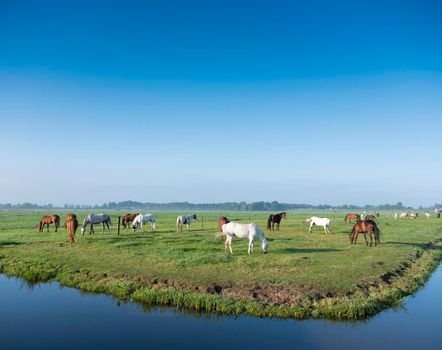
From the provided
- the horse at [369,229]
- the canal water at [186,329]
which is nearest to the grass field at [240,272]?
the canal water at [186,329]

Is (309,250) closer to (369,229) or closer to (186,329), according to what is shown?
(369,229)

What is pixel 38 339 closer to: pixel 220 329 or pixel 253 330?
pixel 220 329

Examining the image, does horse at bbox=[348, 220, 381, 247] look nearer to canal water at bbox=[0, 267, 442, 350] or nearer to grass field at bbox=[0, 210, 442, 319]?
grass field at bbox=[0, 210, 442, 319]

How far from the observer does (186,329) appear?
38.5 ft

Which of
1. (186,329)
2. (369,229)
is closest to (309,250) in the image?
(369,229)

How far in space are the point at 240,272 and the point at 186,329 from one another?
5696 millimetres

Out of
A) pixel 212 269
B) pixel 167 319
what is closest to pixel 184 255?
pixel 212 269

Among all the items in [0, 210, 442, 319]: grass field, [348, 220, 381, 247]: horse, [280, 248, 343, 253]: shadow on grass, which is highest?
[348, 220, 381, 247]: horse

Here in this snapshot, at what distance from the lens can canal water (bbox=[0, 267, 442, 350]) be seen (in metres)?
10.6

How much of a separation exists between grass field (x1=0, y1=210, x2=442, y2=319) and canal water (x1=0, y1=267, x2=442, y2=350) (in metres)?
0.77

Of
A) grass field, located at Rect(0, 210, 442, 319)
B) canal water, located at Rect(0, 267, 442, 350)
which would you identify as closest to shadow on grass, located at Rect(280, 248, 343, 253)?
grass field, located at Rect(0, 210, 442, 319)

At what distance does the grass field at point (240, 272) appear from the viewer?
1359cm

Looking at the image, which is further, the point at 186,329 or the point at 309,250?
the point at 309,250

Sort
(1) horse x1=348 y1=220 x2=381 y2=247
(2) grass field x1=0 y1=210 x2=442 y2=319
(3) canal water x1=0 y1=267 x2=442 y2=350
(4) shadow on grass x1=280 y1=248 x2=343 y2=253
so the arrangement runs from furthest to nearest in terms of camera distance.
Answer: (1) horse x1=348 y1=220 x2=381 y2=247, (4) shadow on grass x1=280 y1=248 x2=343 y2=253, (2) grass field x1=0 y1=210 x2=442 y2=319, (3) canal water x1=0 y1=267 x2=442 y2=350
